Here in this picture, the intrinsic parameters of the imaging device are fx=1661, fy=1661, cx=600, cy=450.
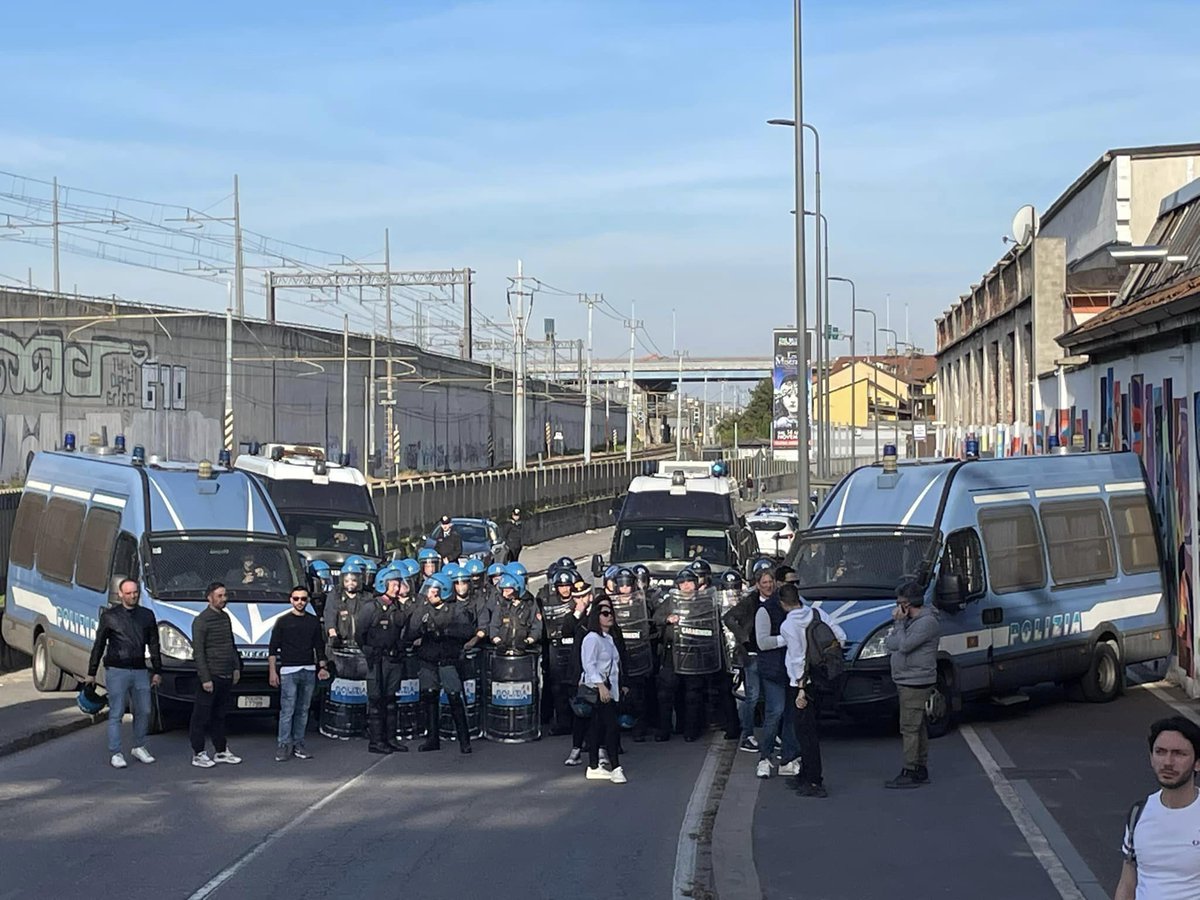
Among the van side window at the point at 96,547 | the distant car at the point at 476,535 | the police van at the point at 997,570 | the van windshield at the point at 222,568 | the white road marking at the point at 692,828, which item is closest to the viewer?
the white road marking at the point at 692,828

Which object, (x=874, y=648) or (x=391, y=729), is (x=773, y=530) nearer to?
(x=874, y=648)

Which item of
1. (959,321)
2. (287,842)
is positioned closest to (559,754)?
(287,842)

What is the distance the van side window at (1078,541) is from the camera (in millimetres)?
19219

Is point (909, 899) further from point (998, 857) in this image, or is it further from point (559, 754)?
point (559, 754)

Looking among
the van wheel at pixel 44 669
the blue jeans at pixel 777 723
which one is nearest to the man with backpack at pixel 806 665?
the blue jeans at pixel 777 723

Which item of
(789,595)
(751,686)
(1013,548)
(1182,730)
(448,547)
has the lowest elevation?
(751,686)

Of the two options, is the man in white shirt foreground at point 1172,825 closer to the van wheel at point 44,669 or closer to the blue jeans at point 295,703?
the blue jeans at point 295,703

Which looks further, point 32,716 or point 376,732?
point 32,716

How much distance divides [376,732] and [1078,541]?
8789mm

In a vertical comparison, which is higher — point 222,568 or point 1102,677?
point 222,568

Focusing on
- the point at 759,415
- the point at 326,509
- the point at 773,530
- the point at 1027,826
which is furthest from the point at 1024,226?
the point at 759,415

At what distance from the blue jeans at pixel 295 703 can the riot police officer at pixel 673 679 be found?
351 centimetres

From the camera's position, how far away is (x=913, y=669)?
13.3 meters

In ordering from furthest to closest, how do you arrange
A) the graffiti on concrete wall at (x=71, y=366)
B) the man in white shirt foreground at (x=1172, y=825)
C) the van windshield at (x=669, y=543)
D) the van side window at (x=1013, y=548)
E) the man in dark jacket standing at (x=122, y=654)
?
1. the graffiti on concrete wall at (x=71, y=366)
2. the van windshield at (x=669, y=543)
3. the van side window at (x=1013, y=548)
4. the man in dark jacket standing at (x=122, y=654)
5. the man in white shirt foreground at (x=1172, y=825)
